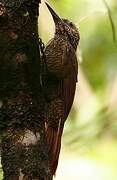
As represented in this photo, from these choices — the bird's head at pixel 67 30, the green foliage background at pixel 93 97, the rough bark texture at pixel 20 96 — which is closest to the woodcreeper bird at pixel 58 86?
the bird's head at pixel 67 30

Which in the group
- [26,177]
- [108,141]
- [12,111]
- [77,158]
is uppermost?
[108,141]

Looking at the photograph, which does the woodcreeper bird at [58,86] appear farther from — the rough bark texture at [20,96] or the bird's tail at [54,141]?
the rough bark texture at [20,96]

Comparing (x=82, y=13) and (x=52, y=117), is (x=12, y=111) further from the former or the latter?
(x=82, y=13)

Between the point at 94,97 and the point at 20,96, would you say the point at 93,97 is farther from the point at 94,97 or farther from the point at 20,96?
the point at 20,96

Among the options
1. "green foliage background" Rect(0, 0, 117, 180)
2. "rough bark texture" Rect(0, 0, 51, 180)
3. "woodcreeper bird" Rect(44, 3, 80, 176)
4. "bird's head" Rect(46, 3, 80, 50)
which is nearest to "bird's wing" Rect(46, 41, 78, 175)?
"woodcreeper bird" Rect(44, 3, 80, 176)

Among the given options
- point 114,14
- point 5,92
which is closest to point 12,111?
point 5,92

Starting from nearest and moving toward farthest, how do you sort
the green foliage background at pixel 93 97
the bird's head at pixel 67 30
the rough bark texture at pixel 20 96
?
the rough bark texture at pixel 20 96, the bird's head at pixel 67 30, the green foliage background at pixel 93 97

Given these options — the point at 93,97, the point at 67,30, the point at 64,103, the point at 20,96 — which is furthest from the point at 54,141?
the point at 93,97

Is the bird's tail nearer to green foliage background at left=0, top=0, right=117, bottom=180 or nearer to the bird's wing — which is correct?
the bird's wing
